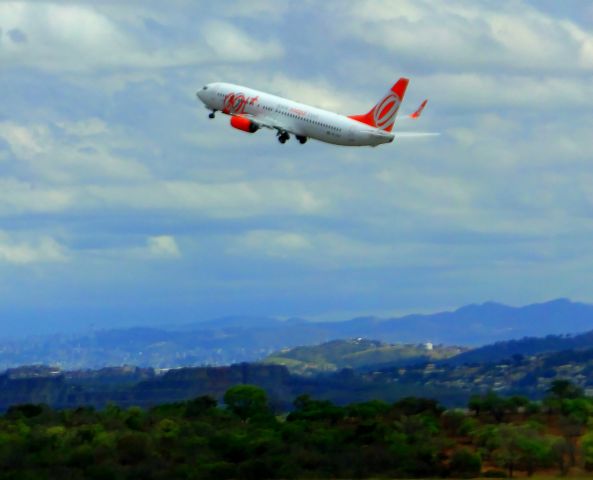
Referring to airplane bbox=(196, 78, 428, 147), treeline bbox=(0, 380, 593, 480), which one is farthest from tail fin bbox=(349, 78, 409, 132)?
treeline bbox=(0, 380, 593, 480)

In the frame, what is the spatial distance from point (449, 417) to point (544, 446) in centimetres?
2716

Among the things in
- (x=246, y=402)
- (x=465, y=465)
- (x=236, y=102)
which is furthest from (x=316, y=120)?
(x=465, y=465)

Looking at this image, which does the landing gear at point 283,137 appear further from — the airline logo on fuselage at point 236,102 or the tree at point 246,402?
the tree at point 246,402

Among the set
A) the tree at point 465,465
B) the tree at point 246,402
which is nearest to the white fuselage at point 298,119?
the tree at point 246,402

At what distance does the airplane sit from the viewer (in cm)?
14962

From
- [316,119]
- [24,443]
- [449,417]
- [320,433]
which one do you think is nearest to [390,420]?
[449,417]

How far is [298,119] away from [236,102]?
12.4 meters

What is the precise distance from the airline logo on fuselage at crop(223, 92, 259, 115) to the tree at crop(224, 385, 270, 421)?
29462 millimetres

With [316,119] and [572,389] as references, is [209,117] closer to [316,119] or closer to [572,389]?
[316,119]

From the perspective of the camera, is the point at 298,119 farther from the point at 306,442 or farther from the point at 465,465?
the point at 465,465

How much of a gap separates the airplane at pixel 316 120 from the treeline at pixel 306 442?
2551 centimetres

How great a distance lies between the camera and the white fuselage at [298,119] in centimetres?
14938

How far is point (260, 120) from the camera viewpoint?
157875 millimetres

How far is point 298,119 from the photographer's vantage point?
15350 centimetres
